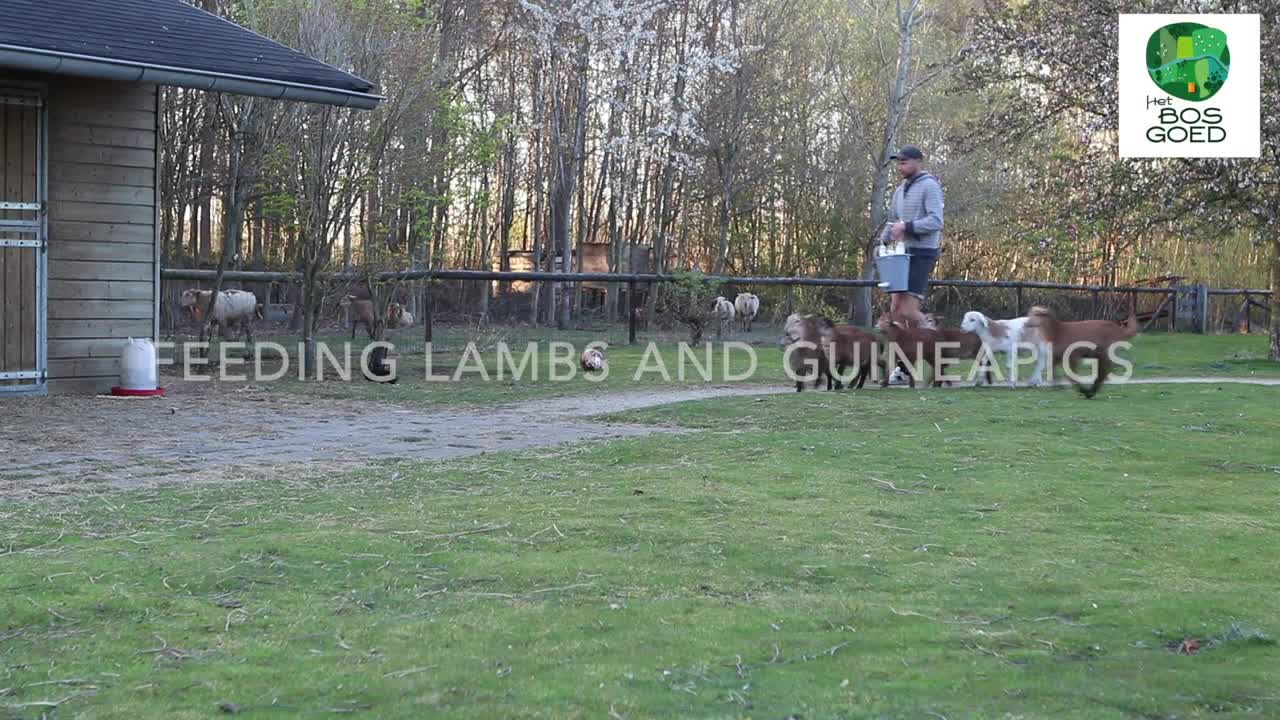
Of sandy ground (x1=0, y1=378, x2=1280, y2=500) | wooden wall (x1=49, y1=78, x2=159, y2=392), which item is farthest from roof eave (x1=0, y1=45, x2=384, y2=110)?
sandy ground (x1=0, y1=378, x2=1280, y2=500)

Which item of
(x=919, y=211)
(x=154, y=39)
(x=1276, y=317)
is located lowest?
(x=1276, y=317)

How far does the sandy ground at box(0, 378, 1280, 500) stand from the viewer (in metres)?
7.82

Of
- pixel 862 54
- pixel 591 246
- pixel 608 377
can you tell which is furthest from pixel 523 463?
pixel 862 54

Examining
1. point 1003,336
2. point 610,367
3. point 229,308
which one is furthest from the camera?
point 229,308

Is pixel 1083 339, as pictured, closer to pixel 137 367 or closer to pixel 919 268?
pixel 919 268

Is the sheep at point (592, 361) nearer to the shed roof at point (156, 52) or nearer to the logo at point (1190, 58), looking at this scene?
the shed roof at point (156, 52)

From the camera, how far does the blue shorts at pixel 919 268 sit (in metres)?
13.5

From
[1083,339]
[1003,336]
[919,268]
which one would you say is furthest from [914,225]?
[1003,336]

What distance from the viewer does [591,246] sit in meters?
32.7

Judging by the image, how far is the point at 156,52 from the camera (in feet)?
37.4

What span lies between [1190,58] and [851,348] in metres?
A: 9.38

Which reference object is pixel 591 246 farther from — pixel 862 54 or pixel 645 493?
pixel 645 493

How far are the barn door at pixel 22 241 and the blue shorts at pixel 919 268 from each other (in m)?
7.83

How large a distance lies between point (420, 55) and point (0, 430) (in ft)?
29.5
